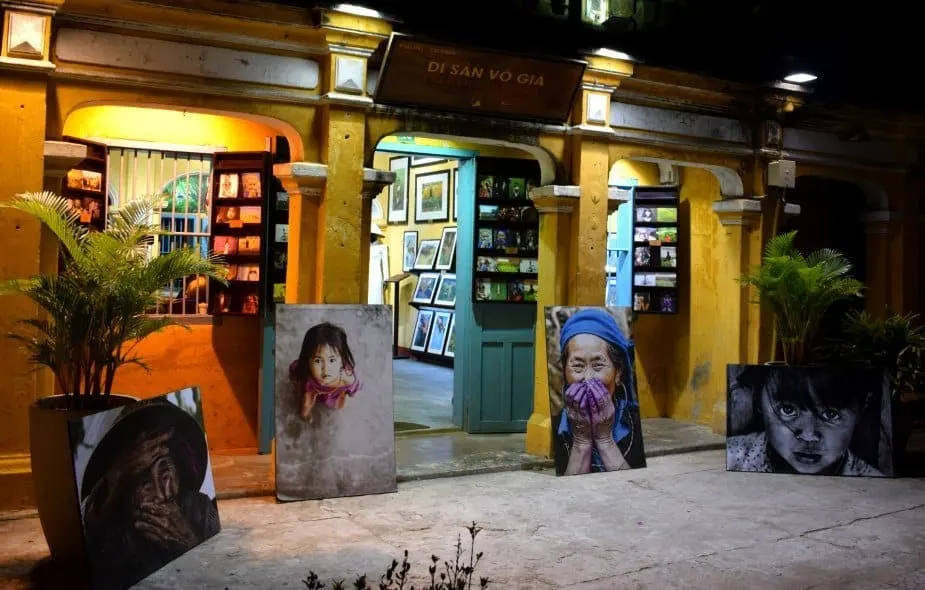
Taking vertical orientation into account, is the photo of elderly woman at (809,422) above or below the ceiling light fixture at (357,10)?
below

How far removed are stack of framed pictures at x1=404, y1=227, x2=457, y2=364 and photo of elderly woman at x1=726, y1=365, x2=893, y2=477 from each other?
300 inches

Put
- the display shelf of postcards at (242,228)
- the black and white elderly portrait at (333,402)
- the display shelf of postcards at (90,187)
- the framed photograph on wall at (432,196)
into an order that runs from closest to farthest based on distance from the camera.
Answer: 1. the black and white elderly portrait at (333,402)
2. the display shelf of postcards at (90,187)
3. the display shelf of postcards at (242,228)
4. the framed photograph on wall at (432,196)

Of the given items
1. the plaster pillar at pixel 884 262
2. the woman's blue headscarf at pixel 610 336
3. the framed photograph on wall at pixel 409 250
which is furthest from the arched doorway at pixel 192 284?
the framed photograph on wall at pixel 409 250

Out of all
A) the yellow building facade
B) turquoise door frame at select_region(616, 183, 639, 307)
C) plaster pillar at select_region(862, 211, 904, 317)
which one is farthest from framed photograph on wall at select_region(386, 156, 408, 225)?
plaster pillar at select_region(862, 211, 904, 317)

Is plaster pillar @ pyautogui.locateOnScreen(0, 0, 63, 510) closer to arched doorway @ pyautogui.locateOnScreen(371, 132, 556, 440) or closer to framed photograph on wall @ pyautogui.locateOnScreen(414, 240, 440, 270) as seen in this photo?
arched doorway @ pyautogui.locateOnScreen(371, 132, 556, 440)

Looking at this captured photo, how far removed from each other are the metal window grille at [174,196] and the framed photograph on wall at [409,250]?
8352 millimetres

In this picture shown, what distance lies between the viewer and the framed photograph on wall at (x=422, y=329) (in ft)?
52.4

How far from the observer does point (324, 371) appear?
671 cm

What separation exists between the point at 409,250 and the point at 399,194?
1.08m

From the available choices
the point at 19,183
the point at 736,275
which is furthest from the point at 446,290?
the point at 19,183

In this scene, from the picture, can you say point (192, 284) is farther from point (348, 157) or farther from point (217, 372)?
point (348, 157)

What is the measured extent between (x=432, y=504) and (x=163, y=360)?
2870mm

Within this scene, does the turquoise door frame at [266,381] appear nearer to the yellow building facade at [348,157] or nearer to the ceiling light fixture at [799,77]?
the yellow building facade at [348,157]

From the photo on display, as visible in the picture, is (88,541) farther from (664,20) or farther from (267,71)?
(664,20)
